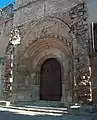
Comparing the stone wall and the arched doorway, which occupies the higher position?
the stone wall

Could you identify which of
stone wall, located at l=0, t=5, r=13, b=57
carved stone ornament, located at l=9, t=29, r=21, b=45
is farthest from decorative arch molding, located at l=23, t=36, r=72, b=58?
stone wall, located at l=0, t=5, r=13, b=57

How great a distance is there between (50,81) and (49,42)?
66.7 inches

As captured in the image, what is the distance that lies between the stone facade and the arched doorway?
0.20m

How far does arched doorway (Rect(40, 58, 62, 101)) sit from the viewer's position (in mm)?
7946

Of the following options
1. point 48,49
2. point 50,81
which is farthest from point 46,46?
point 50,81

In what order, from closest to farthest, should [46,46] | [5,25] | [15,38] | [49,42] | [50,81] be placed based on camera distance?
[49,42] → [50,81] → [46,46] → [15,38] → [5,25]

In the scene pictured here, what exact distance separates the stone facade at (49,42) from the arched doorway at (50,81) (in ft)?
0.67

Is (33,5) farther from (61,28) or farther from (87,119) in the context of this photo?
(87,119)

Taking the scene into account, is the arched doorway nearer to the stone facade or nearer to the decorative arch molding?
the stone facade

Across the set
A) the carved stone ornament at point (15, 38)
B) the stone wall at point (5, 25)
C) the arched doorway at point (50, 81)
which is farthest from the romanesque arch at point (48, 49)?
the stone wall at point (5, 25)

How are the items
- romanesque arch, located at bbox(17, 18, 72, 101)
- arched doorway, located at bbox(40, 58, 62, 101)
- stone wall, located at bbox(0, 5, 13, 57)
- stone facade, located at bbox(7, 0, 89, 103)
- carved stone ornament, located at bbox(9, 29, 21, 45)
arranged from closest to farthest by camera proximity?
stone facade, located at bbox(7, 0, 89, 103) → romanesque arch, located at bbox(17, 18, 72, 101) → arched doorway, located at bbox(40, 58, 62, 101) → carved stone ornament, located at bbox(9, 29, 21, 45) → stone wall, located at bbox(0, 5, 13, 57)

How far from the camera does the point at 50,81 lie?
8250 millimetres

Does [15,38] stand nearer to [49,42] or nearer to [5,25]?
[5,25]

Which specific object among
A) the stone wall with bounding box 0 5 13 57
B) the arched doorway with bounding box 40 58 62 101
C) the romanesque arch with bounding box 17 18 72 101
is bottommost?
the arched doorway with bounding box 40 58 62 101
